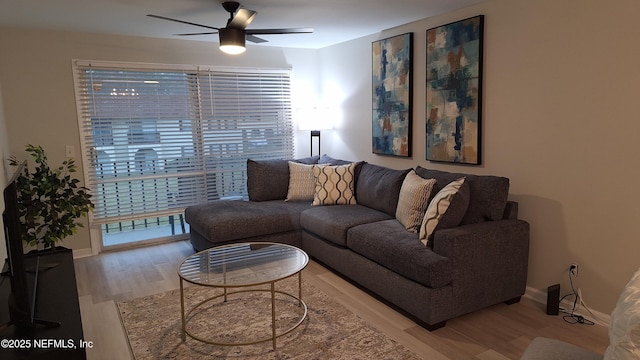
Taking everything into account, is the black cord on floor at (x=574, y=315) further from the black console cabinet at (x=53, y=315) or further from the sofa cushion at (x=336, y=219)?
the black console cabinet at (x=53, y=315)

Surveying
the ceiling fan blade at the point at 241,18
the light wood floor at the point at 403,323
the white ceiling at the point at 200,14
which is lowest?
the light wood floor at the point at 403,323

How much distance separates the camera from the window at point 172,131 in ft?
15.1

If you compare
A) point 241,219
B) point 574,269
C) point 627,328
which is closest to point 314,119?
point 241,219

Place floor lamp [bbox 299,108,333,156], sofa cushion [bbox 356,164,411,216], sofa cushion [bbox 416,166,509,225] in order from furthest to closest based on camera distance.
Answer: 1. floor lamp [bbox 299,108,333,156]
2. sofa cushion [bbox 356,164,411,216]
3. sofa cushion [bbox 416,166,509,225]

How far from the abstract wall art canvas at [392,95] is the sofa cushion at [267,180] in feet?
3.58

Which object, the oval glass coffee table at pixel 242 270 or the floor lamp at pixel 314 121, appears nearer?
the oval glass coffee table at pixel 242 270

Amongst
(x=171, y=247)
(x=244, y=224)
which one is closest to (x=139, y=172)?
(x=171, y=247)

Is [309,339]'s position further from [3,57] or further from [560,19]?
[3,57]

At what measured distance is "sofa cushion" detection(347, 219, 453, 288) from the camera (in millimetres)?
2762

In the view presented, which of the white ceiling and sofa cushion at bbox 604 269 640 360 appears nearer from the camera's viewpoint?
sofa cushion at bbox 604 269 640 360

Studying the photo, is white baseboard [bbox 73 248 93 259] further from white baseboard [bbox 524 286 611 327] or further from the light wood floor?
white baseboard [bbox 524 286 611 327]

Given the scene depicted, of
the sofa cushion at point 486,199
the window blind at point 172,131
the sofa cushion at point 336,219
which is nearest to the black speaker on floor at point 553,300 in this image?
the sofa cushion at point 486,199

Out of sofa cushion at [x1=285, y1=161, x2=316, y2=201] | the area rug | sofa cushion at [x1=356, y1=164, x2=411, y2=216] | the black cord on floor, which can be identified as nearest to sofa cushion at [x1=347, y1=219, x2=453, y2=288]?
sofa cushion at [x1=356, y1=164, x2=411, y2=216]

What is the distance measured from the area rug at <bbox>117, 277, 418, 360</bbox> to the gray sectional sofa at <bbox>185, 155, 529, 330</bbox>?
36cm
